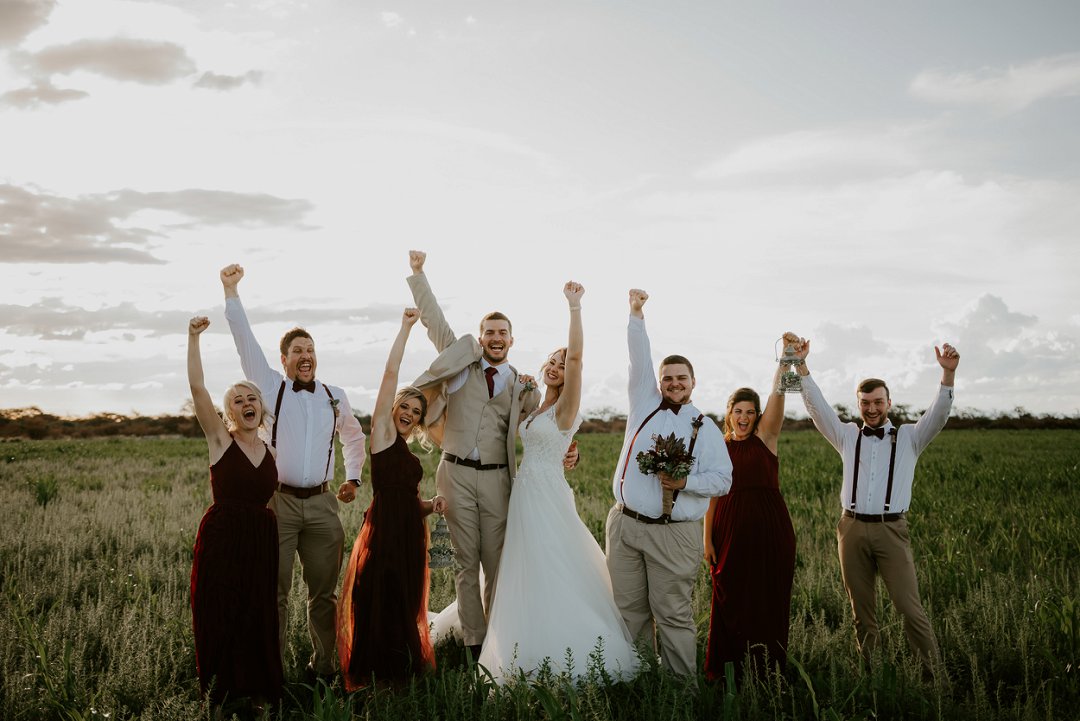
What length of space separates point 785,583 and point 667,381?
6.18 ft

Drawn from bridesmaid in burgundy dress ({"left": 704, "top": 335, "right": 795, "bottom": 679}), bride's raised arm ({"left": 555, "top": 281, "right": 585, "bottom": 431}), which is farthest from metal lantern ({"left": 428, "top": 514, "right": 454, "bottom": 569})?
bridesmaid in burgundy dress ({"left": 704, "top": 335, "right": 795, "bottom": 679})

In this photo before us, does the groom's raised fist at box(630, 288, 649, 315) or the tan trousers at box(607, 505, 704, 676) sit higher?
the groom's raised fist at box(630, 288, 649, 315)

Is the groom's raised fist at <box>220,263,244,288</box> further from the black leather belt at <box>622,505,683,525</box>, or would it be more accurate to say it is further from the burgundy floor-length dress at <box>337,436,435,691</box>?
the black leather belt at <box>622,505,683,525</box>

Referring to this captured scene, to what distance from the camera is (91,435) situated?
44.6 metres

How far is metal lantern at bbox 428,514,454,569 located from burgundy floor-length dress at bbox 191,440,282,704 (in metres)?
1.24

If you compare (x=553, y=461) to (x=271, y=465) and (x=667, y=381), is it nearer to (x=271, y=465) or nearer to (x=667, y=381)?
(x=667, y=381)

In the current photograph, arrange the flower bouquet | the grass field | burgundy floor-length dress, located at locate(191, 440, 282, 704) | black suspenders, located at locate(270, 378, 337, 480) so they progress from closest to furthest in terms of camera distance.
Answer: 1. the grass field
2. burgundy floor-length dress, located at locate(191, 440, 282, 704)
3. the flower bouquet
4. black suspenders, located at locate(270, 378, 337, 480)

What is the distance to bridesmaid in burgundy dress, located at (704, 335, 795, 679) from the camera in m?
5.96

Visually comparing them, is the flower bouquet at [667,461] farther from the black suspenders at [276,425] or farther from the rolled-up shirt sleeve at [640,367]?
the black suspenders at [276,425]

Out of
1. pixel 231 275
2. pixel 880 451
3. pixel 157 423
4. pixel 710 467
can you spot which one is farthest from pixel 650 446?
pixel 157 423

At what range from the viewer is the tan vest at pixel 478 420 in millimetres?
6480

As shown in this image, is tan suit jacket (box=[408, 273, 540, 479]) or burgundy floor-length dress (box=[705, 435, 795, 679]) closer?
burgundy floor-length dress (box=[705, 435, 795, 679])

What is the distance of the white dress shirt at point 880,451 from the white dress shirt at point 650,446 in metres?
1.15

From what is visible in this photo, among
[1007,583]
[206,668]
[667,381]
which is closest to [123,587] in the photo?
[206,668]
